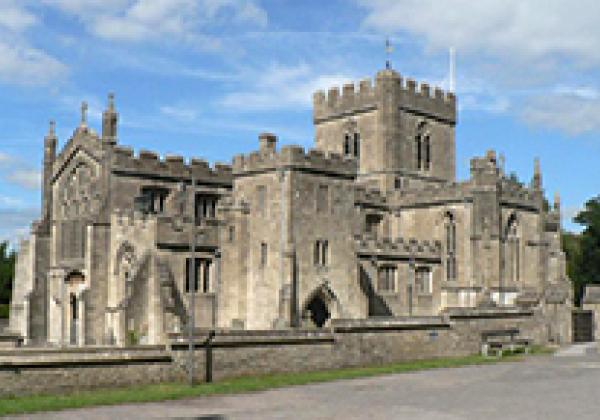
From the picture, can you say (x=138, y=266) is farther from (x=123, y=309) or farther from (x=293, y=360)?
(x=293, y=360)

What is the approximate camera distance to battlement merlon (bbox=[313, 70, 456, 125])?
169ft

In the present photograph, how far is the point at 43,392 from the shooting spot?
2089cm

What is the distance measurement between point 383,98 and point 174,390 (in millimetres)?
32840

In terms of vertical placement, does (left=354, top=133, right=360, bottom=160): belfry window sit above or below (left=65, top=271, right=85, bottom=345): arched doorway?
above

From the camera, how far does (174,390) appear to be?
72.5ft

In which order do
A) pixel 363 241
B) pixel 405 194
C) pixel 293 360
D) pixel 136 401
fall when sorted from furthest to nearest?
pixel 405 194 → pixel 363 241 → pixel 293 360 → pixel 136 401

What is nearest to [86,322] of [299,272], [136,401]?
[299,272]

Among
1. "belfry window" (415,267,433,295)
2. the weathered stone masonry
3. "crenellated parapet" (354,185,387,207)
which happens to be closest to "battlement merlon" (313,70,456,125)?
the weathered stone masonry

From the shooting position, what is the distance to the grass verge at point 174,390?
64.0 ft

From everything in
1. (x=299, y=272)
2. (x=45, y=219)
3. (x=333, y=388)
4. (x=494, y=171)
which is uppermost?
(x=494, y=171)

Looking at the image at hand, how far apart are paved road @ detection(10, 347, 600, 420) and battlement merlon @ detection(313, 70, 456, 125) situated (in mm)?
28054

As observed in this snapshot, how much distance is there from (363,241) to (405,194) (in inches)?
306

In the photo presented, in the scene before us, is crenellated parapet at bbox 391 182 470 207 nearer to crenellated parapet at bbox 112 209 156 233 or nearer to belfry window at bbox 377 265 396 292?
belfry window at bbox 377 265 396 292

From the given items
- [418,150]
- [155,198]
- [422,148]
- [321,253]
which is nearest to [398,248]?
[321,253]
